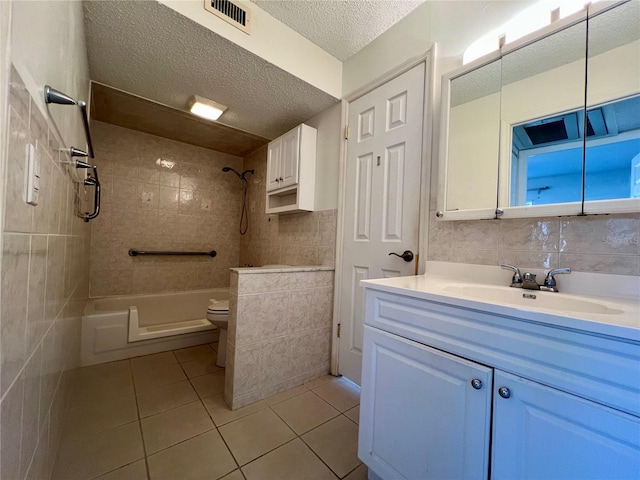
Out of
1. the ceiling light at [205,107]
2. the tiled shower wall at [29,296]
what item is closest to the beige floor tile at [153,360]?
the tiled shower wall at [29,296]

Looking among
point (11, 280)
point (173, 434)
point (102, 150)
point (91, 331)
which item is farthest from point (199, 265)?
point (11, 280)

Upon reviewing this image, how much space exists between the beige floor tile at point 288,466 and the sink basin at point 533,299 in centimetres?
97

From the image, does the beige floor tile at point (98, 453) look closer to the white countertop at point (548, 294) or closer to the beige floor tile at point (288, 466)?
the beige floor tile at point (288, 466)

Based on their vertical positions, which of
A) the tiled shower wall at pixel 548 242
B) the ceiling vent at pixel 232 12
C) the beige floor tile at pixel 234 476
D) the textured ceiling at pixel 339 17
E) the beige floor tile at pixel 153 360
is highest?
the textured ceiling at pixel 339 17

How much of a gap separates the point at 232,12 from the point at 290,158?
39.0 inches

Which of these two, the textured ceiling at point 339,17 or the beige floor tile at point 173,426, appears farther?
the textured ceiling at point 339,17

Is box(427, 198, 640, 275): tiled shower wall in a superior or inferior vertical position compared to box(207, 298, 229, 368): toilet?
superior

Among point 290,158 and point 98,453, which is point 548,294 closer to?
point 290,158

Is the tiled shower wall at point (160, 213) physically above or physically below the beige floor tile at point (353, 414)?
above

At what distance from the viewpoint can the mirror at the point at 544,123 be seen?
990mm

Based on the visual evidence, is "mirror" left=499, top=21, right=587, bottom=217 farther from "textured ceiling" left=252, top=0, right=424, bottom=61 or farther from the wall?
the wall

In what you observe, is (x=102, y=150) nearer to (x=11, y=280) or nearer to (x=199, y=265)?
(x=199, y=265)

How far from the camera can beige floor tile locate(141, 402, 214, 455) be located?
1.25 metres

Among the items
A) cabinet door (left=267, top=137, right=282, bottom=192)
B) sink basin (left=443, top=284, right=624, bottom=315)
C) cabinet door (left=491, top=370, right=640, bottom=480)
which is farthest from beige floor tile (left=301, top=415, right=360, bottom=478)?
cabinet door (left=267, top=137, right=282, bottom=192)
